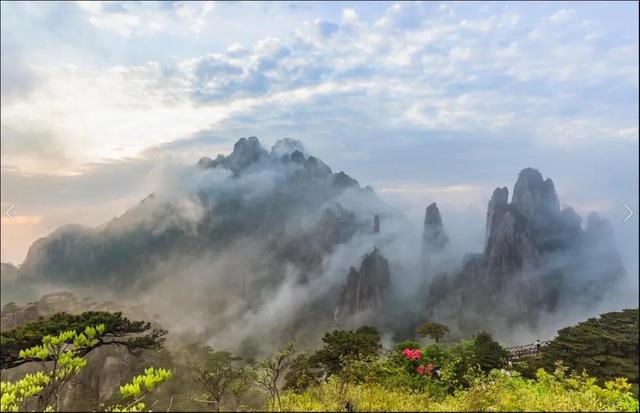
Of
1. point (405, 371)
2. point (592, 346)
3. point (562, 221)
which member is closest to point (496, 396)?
point (405, 371)

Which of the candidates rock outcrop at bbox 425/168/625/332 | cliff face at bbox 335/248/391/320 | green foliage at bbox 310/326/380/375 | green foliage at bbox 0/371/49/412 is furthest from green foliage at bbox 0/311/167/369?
cliff face at bbox 335/248/391/320

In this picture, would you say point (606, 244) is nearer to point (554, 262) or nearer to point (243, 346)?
point (554, 262)

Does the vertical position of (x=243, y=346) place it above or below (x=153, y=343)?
below

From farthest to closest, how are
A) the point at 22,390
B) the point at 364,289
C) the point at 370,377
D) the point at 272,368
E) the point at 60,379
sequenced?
the point at 364,289 → the point at 370,377 → the point at 272,368 → the point at 60,379 → the point at 22,390

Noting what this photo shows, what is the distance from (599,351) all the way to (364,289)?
151 meters

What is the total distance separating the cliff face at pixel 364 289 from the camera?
18425cm

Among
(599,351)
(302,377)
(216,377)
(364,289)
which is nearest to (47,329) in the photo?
(216,377)

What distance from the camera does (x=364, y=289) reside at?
184500mm

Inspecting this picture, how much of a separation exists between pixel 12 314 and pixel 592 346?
350 ft

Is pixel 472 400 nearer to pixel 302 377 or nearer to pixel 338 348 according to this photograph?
pixel 302 377

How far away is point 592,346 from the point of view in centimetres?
3616

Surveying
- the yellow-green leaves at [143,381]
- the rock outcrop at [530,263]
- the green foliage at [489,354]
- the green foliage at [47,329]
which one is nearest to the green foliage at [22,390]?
the yellow-green leaves at [143,381]

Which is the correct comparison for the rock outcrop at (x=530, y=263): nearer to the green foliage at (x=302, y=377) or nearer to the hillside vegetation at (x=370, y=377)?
the hillside vegetation at (x=370, y=377)

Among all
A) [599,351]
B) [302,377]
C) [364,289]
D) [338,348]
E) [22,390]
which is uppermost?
[22,390]
